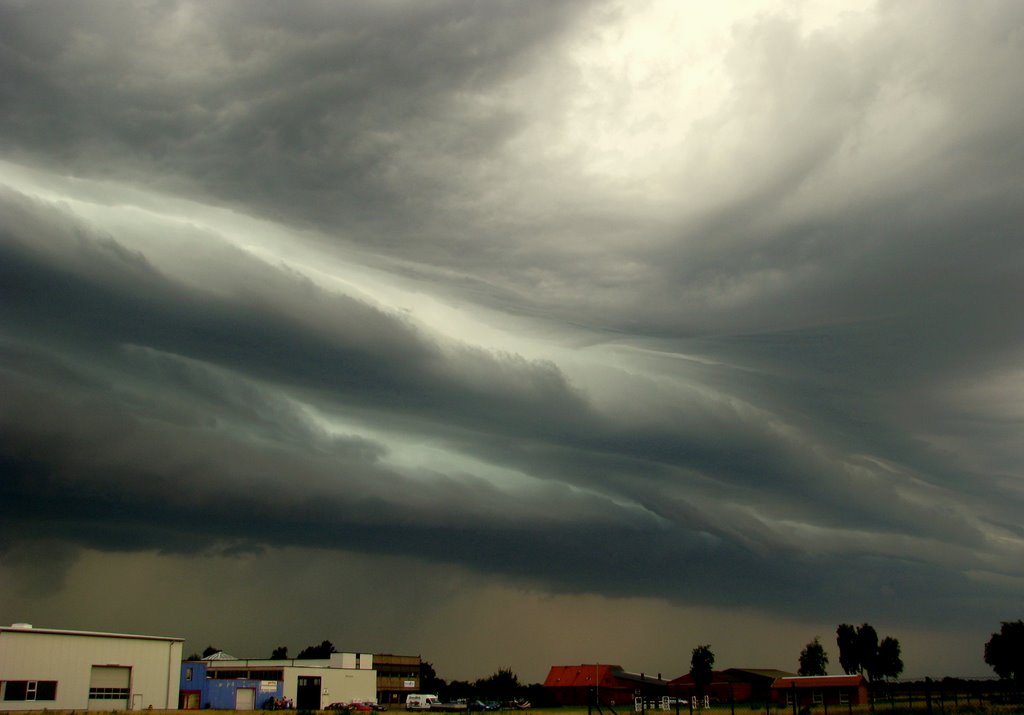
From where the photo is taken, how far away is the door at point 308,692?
11851 cm

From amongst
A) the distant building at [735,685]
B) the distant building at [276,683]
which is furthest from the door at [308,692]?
the distant building at [735,685]

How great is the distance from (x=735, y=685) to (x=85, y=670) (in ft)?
358

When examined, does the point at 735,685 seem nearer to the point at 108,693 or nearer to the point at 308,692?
the point at 308,692

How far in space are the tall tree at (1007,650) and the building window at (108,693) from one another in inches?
5795

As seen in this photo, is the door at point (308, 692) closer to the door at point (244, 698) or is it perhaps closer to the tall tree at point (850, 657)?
the door at point (244, 698)

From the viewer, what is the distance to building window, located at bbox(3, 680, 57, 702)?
248 feet

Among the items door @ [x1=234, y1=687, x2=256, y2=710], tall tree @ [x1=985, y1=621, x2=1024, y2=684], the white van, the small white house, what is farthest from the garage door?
tall tree @ [x1=985, y1=621, x2=1024, y2=684]

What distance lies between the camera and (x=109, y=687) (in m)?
84.1

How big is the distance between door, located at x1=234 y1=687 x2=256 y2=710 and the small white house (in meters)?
17.3

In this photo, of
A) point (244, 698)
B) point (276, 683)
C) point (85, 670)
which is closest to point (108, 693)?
point (85, 670)

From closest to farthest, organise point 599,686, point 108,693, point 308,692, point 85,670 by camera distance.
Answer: point 85,670, point 108,693, point 308,692, point 599,686

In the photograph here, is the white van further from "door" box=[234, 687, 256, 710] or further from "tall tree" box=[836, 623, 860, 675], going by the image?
"tall tree" box=[836, 623, 860, 675]

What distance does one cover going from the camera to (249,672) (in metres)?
125

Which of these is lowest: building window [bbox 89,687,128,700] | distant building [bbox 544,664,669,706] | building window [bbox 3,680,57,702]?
distant building [bbox 544,664,669,706]
